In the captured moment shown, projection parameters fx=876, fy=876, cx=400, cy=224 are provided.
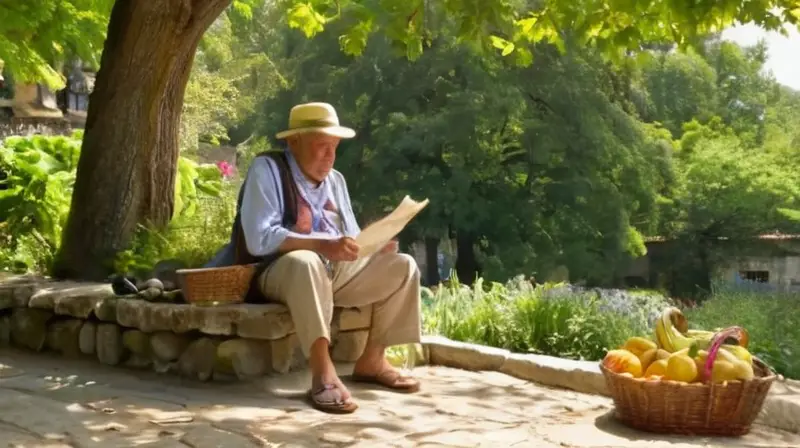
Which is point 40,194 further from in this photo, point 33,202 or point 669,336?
point 669,336

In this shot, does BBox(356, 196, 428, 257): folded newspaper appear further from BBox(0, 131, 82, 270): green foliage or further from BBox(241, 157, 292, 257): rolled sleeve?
BBox(0, 131, 82, 270): green foliage

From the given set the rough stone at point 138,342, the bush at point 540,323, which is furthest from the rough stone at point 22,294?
the bush at point 540,323

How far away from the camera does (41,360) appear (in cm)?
491

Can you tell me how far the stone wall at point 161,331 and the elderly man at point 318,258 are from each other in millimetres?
192

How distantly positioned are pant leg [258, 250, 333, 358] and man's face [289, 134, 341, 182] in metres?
0.53

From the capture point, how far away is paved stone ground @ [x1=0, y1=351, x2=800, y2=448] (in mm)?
3305

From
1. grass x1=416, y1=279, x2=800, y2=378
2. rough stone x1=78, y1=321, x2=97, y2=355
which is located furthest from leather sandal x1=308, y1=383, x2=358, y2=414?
rough stone x1=78, y1=321, x2=97, y2=355

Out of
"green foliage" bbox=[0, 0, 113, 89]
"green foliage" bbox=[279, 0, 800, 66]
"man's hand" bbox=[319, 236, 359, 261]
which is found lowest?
"man's hand" bbox=[319, 236, 359, 261]

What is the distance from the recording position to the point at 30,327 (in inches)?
204

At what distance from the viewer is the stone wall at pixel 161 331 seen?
4281 mm

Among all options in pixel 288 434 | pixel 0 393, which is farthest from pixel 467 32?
pixel 0 393

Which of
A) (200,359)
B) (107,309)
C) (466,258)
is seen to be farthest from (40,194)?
(466,258)

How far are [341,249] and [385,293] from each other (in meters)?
0.55

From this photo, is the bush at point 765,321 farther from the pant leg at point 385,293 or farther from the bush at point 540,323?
the pant leg at point 385,293
